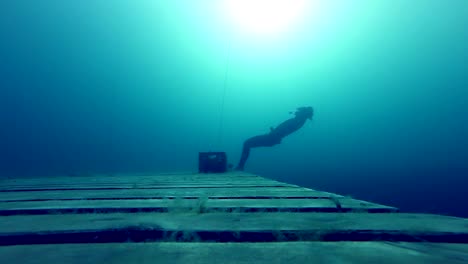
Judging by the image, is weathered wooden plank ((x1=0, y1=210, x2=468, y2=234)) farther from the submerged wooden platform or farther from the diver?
the diver

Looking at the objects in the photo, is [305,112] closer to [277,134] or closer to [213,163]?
[277,134]

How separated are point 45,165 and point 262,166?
200 feet

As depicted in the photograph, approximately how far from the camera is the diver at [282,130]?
13719mm

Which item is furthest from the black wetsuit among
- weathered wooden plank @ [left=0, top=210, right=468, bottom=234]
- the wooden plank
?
the wooden plank

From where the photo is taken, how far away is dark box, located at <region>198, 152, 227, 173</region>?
1287 centimetres

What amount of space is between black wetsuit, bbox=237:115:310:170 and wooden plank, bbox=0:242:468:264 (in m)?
12.5

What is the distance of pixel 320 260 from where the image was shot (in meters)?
1.33

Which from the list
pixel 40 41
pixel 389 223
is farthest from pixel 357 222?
pixel 40 41

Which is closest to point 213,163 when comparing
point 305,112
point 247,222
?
point 305,112

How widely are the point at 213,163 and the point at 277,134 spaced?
347 cm

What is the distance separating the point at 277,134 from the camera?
579 inches

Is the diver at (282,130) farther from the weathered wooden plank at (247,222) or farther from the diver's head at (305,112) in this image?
the weathered wooden plank at (247,222)

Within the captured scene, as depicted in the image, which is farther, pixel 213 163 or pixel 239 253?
pixel 213 163

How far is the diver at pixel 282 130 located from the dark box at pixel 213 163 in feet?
6.75
